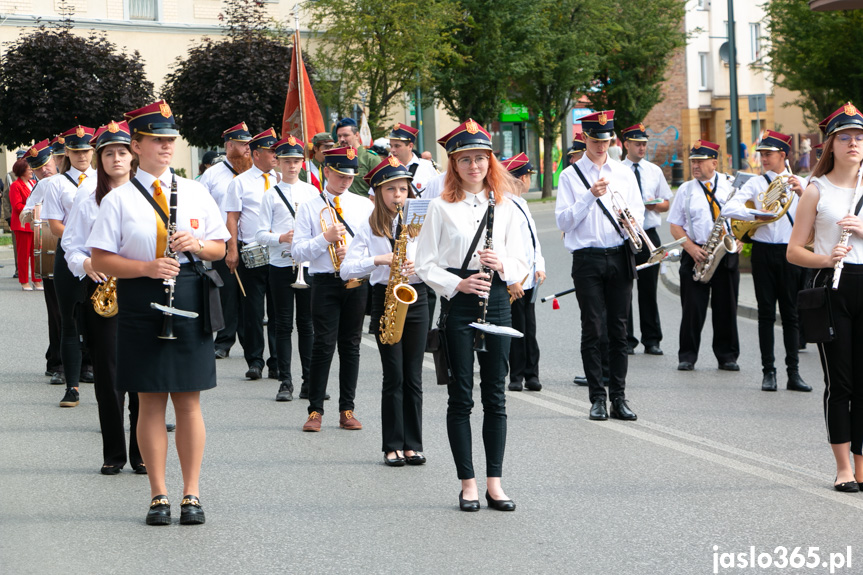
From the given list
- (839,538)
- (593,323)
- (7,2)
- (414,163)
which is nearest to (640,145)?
(414,163)

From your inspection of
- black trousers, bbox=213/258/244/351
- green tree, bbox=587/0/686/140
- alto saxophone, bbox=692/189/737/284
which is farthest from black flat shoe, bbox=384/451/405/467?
green tree, bbox=587/0/686/140

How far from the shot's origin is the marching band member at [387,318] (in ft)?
25.4

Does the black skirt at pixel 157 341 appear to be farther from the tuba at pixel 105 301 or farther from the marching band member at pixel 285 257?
the marching band member at pixel 285 257

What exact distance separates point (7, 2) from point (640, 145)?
27457 millimetres

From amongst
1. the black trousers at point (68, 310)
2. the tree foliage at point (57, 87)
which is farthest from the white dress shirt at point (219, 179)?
the tree foliage at point (57, 87)

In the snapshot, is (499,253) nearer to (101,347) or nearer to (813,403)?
(101,347)

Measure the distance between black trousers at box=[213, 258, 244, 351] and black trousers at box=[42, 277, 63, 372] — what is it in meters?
1.71

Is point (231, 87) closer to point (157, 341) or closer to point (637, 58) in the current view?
point (157, 341)

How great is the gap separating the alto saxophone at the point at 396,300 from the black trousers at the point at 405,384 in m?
0.11

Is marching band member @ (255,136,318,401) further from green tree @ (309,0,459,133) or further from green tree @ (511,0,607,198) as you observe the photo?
green tree @ (511,0,607,198)

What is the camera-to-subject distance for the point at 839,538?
19.1ft

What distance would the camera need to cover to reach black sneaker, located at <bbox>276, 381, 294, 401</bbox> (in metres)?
10.0

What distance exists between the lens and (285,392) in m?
10.1

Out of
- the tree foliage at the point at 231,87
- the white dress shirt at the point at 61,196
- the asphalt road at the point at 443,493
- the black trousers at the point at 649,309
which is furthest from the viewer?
the tree foliage at the point at 231,87
